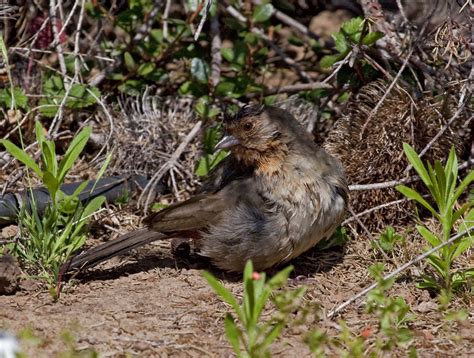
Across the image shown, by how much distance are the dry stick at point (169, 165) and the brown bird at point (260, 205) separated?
66 cm

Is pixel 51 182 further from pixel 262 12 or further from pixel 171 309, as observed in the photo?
pixel 262 12

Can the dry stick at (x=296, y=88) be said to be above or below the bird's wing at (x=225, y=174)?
above

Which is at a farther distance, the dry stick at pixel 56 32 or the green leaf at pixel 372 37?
the dry stick at pixel 56 32

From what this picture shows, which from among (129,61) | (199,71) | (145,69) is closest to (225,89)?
(199,71)

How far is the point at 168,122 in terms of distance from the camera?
614 cm

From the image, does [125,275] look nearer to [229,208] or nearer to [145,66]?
[229,208]

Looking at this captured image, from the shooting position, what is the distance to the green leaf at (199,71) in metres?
6.20

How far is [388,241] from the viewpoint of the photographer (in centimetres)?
500

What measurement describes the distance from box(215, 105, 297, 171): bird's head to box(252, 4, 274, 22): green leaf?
142 centimetres

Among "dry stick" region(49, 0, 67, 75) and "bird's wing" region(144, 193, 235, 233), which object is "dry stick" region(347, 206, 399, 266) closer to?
"bird's wing" region(144, 193, 235, 233)

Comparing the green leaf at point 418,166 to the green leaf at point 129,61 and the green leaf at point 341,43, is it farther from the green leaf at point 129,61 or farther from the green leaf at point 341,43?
the green leaf at point 129,61

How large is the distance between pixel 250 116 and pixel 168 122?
1302 millimetres

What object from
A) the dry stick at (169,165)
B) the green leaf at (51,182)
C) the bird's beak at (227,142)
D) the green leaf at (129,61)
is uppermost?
the green leaf at (129,61)

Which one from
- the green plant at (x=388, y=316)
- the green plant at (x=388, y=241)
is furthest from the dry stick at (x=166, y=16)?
the green plant at (x=388, y=316)
